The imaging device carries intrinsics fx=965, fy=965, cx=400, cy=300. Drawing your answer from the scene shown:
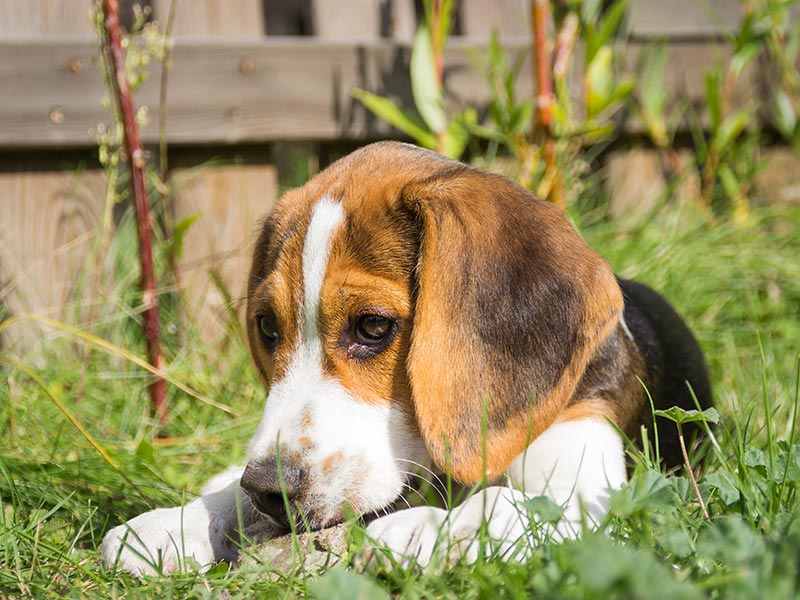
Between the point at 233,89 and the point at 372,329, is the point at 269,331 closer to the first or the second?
the point at 372,329

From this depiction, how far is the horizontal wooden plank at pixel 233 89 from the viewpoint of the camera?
502cm

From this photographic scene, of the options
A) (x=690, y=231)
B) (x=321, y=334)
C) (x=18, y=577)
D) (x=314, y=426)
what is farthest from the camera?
(x=690, y=231)

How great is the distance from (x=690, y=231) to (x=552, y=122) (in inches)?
43.3

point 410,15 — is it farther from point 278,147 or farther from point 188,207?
point 188,207

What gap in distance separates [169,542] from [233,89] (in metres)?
→ 3.22

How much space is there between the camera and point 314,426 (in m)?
2.68

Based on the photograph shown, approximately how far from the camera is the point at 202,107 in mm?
5301

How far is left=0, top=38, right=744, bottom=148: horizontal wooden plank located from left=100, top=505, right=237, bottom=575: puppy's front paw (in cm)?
289

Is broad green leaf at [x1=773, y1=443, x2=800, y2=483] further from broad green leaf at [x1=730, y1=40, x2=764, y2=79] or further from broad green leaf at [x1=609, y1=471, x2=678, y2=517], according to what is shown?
broad green leaf at [x1=730, y1=40, x2=764, y2=79]

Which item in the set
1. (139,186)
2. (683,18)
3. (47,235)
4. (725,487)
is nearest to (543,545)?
(725,487)

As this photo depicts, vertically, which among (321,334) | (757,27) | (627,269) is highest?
(757,27)

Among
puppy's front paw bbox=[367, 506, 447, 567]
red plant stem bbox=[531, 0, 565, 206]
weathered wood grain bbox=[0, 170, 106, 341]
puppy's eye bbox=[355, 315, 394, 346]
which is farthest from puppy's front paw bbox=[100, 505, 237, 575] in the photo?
red plant stem bbox=[531, 0, 565, 206]

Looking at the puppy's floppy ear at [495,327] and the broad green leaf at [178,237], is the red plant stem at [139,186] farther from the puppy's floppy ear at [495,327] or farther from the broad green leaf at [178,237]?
the puppy's floppy ear at [495,327]

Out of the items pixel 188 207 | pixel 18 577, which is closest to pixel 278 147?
pixel 188 207
